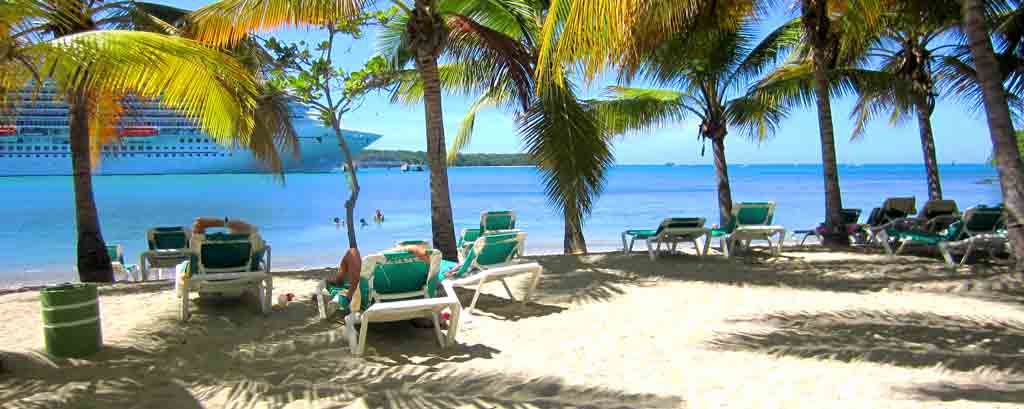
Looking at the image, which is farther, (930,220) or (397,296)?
(930,220)

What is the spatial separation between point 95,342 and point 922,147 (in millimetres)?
12860

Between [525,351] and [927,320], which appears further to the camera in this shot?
[927,320]

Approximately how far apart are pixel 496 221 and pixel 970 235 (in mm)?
5716

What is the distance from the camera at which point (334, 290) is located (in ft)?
16.6

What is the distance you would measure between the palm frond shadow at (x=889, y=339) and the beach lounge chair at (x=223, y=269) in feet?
11.7

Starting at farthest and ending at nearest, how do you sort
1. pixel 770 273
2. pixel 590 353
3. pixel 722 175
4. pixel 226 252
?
pixel 722 175 → pixel 770 273 → pixel 226 252 → pixel 590 353

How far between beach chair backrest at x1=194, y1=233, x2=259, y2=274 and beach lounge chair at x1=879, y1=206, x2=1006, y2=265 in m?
7.18

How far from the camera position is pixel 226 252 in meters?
5.21

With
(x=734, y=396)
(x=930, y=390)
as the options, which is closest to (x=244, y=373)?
(x=734, y=396)

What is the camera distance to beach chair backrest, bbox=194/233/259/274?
5.11 m

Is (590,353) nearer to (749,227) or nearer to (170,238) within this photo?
(749,227)

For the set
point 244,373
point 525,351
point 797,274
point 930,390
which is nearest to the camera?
point 930,390

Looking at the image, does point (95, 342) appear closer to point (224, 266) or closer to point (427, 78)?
point (224, 266)

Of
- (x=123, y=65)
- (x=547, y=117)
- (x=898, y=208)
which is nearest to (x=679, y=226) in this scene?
(x=547, y=117)
